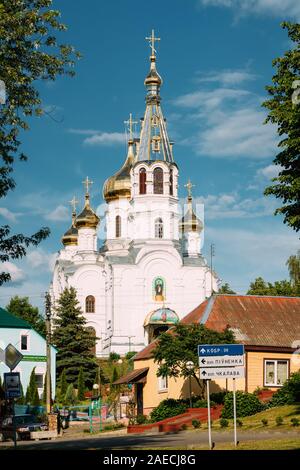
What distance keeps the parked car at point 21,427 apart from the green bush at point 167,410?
4.54 metres

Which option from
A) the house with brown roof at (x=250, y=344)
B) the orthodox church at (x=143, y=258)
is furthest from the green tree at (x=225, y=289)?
the house with brown roof at (x=250, y=344)

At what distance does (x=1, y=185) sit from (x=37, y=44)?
11.0 ft

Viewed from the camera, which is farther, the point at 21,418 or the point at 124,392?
the point at 124,392

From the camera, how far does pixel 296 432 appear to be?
1007 inches

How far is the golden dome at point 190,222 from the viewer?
97312 millimetres

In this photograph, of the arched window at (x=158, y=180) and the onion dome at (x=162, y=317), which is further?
the arched window at (x=158, y=180)

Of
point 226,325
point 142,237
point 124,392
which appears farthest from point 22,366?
point 142,237

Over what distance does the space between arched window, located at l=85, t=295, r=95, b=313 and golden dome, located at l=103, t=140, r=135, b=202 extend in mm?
12119

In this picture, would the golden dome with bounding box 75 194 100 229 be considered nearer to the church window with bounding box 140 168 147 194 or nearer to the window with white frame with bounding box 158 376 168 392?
the church window with bounding box 140 168 147 194

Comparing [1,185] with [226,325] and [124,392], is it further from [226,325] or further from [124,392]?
[124,392]

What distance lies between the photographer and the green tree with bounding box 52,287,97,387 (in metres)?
69.2

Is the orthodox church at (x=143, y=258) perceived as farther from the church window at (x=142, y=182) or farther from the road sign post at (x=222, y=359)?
the road sign post at (x=222, y=359)

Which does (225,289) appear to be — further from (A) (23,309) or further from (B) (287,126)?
(B) (287,126)

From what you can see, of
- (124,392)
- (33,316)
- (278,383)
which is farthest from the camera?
(33,316)
